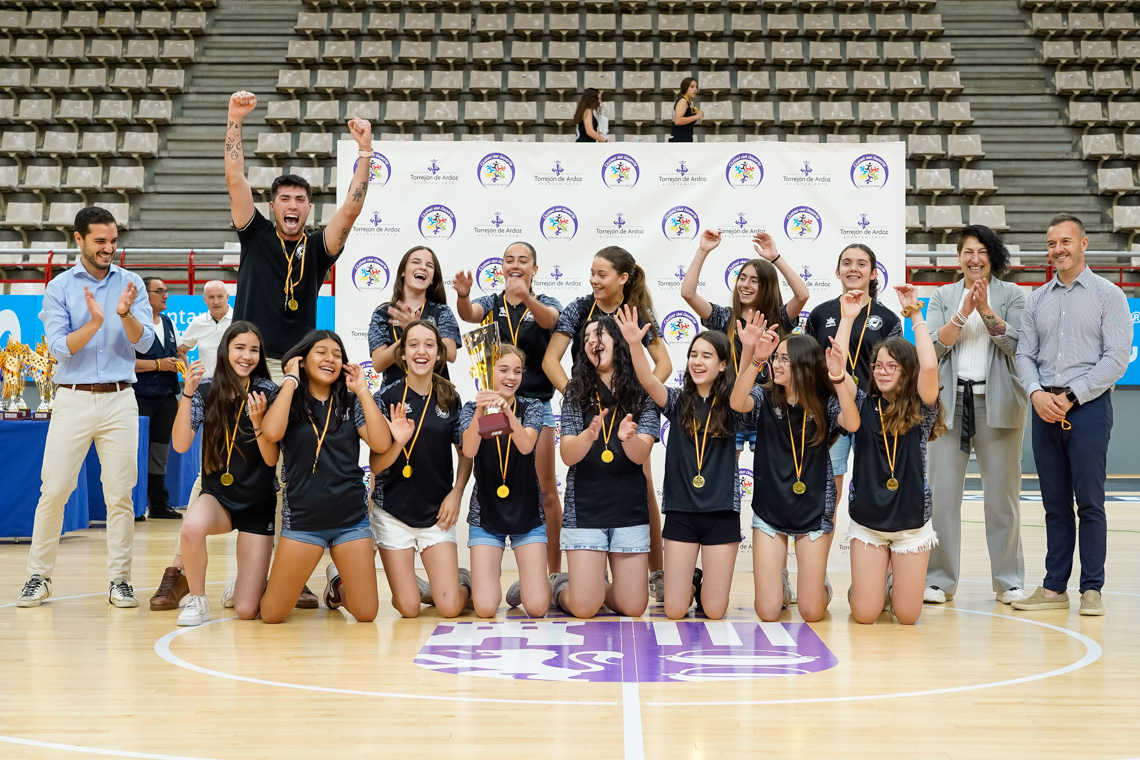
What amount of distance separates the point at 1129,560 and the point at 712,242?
11.2 ft

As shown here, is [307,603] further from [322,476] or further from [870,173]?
[870,173]

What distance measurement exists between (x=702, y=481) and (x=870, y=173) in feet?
8.88

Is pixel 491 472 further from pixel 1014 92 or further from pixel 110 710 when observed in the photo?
pixel 1014 92

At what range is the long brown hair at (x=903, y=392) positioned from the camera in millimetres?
4434

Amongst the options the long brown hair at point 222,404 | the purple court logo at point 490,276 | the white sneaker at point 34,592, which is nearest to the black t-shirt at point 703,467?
the long brown hair at point 222,404

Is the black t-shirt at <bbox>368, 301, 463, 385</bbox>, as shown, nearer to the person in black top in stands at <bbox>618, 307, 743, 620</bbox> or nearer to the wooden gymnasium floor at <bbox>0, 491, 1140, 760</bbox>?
the person in black top in stands at <bbox>618, 307, 743, 620</bbox>

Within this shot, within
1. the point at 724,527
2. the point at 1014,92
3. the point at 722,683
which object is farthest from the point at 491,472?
the point at 1014,92

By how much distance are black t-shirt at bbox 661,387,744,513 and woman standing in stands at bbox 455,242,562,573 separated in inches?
23.9

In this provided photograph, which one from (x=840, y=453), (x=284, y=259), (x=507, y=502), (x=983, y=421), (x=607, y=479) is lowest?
(x=507, y=502)

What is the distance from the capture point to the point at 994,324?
478 cm

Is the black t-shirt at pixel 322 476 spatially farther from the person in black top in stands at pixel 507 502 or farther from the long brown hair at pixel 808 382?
the long brown hair at pixel 808 382

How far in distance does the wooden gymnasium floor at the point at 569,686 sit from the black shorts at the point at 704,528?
0.36 meters

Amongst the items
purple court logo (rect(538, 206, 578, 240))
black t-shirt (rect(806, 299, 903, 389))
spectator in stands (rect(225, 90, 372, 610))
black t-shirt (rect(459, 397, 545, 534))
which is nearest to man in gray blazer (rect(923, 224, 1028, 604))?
black t-shirt (rect(806, 299, 903, 389))

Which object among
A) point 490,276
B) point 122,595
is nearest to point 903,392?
point 490,276
